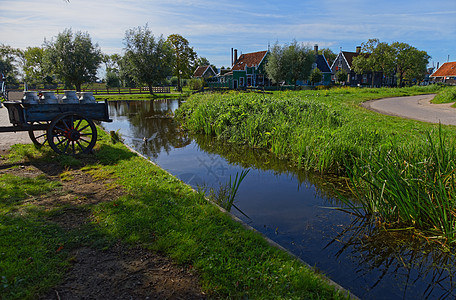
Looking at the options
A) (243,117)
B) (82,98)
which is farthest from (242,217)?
(243,117)

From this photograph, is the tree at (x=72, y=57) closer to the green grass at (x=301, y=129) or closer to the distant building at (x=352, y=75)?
the green grass at (x=301, y=129)

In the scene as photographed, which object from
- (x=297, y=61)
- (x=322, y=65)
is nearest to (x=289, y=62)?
(x=297, y=61)

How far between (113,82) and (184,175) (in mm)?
58211

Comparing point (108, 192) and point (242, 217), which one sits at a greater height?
point (108, 192)

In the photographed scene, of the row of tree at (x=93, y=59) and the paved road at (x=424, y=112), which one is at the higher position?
the row of tree at (x=93, y=59)

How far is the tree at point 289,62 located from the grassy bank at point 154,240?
42990 mm

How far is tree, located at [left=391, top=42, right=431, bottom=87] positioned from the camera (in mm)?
56125

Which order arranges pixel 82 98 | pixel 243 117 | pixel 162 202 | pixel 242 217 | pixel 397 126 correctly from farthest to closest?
pixel 243 117 → pixel 397 126 → pixel 82 98 → pixel 242 217 → pixel 162 202

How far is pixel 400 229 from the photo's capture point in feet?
13.4

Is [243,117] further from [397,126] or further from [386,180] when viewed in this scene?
[386,180]

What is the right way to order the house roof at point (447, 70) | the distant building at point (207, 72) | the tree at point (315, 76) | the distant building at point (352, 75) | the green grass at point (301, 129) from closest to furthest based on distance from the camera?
1. the green grass at point (301, 129)
2. the tree at point (315, 76)
3. the distant building at point (352, 75)
4. the house roof at point (447, 70)
5. the distant building at point (207, 72)

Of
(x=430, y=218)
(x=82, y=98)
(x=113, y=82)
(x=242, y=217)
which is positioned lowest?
(x=242, y=217)

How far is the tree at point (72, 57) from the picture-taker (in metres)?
33.0

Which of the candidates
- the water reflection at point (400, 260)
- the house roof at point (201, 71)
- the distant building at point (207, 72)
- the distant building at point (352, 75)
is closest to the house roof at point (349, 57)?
the distant building at point (352, 75)
